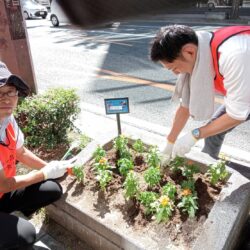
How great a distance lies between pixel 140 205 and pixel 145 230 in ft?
0.71

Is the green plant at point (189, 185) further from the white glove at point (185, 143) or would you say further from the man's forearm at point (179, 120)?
the man's forearm at point (179, 120)

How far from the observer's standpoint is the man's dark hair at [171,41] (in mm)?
1768

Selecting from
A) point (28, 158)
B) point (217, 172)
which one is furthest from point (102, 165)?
point (217, 172)

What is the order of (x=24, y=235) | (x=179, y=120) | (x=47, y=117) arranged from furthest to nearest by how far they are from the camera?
1. (x=47, y=117)
2. (x=179, y=120)
3. (x=24, y=235)

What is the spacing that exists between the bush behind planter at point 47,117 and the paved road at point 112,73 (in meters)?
0.76

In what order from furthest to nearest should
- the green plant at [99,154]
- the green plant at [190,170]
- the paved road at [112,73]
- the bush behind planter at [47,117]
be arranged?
the paved road at [112,73], the bush behind planter at [47,117], the green plant at [99,154], the green plant at [190,170]

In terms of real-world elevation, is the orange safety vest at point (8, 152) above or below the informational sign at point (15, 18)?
below

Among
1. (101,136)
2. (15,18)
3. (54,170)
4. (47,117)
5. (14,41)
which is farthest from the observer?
(14,41)

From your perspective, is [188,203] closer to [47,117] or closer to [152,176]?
[152,176]

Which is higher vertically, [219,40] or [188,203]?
[219,40]

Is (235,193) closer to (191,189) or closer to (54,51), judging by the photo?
(191,189)

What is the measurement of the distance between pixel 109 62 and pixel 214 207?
22.0 ft

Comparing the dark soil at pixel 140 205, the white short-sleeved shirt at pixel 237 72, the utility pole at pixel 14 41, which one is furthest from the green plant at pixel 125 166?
the utility pole at pixel 14 41

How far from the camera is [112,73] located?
713cm
